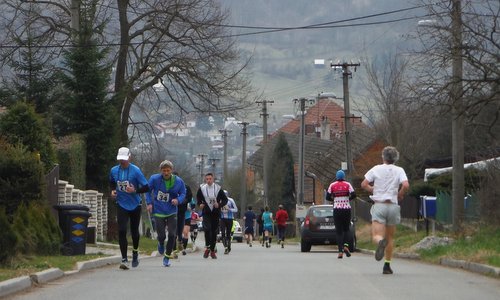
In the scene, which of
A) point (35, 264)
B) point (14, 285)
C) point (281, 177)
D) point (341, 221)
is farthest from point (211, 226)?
point (281, 177)

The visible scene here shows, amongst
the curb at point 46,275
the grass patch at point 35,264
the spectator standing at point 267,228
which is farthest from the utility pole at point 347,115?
the curb at point 46,275

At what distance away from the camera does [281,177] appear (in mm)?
83812

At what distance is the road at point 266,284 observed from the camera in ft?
41.4

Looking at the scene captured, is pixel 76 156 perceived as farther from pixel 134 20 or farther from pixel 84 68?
pixel 134 20

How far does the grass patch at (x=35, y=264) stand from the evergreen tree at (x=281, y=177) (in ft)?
209

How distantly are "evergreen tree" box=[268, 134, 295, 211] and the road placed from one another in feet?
215

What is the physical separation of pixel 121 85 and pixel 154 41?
196 cm

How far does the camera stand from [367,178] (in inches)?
635

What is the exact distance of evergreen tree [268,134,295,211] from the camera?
83250 millimetres

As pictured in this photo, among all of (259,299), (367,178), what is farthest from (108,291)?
(367,178)

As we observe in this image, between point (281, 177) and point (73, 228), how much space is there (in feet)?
208

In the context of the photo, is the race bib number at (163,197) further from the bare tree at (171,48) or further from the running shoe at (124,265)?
the bare tree at (171,48)

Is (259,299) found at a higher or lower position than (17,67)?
lower

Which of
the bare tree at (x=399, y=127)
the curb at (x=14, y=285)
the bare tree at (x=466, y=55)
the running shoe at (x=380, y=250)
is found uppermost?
the bare tree at (x=399, y=127)
